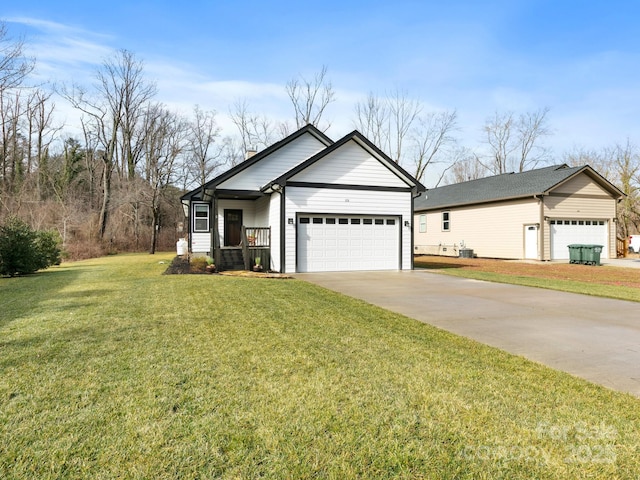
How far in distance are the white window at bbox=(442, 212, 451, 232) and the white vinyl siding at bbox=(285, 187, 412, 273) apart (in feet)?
43.9

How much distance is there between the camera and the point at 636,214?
34.6m

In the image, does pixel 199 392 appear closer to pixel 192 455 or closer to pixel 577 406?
pixel 192 455

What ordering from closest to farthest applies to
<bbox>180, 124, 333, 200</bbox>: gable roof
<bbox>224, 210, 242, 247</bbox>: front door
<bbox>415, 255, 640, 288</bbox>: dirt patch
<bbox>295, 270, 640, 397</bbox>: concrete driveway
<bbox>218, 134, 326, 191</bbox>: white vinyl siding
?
<bbox>295, 270, 640, 397</bbox>: concrete driveway → <bbox>415, 255, 640, 288</bbox>: dirt patch → <bbox>180, 124, 333, 200</bbox>: gable roof → <bbox>218, 134, 326, 191</bbox>: white vinyl siding → <bbox>224, 210, 242, 247</bbox>: front door

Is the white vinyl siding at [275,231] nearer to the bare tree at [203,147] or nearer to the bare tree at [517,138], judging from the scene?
the bare tree at [203,147]

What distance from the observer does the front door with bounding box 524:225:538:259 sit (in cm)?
2161

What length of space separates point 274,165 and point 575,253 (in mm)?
16207

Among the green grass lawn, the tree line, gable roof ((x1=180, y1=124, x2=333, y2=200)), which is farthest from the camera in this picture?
the tree line

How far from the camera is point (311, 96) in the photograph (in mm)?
35500

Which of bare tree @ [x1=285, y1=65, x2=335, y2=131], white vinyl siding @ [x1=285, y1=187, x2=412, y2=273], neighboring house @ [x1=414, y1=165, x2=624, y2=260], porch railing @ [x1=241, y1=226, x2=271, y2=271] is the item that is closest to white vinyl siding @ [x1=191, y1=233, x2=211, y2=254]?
porch railing @ [x1=241, y1=226, x2=271, y2=271]

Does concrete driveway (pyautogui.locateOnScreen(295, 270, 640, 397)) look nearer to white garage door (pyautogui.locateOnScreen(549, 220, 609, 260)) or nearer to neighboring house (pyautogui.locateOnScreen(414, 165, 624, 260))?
neighboring house (pyautogui.locateOnScreen(414, 165, 624, 260))

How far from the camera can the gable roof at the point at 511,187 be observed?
21.7 metres

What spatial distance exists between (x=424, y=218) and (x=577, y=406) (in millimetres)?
28661

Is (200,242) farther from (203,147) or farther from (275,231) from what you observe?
(203,147)

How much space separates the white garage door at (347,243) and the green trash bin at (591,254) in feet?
35.9
